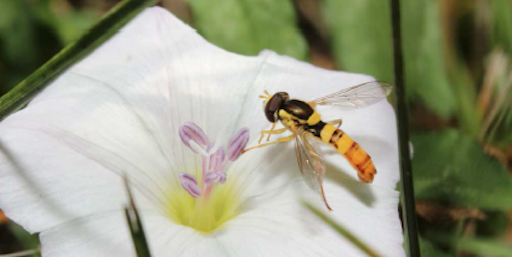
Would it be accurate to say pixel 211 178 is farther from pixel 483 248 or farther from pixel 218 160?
pixel 483 248

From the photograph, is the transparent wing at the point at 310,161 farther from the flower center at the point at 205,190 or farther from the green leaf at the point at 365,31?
the green leaf at the point at 365,31

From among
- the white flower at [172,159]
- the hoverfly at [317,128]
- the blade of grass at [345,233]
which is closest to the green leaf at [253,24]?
the white flower at [172,159]

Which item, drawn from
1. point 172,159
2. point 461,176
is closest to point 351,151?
point 172,159

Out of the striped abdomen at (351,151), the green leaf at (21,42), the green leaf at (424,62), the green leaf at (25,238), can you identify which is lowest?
the striped abdomen at (351,151)

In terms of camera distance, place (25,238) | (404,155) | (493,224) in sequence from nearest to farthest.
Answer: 1. (404,155)
2. (25,238)
3. (493,224)

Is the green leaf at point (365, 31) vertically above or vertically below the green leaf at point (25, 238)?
above
